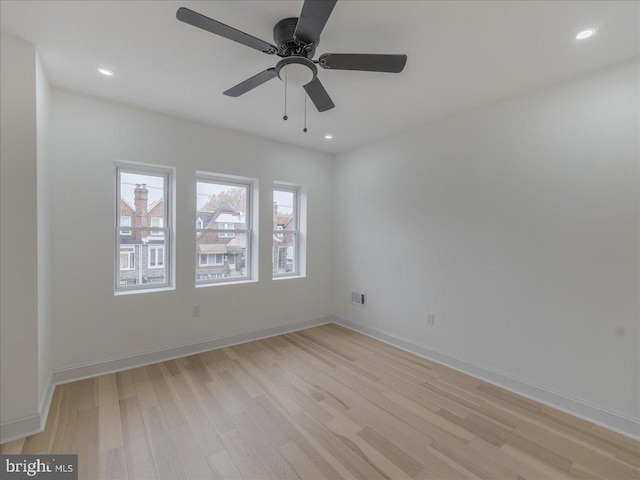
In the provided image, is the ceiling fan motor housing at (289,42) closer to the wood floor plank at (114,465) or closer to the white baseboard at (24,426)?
the wood floor plank at (114,465)

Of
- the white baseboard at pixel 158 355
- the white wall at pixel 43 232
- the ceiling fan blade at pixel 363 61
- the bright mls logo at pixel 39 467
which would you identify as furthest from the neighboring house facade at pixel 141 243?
the ceiling fan blade at pixel 363 61

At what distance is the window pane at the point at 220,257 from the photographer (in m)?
3.58

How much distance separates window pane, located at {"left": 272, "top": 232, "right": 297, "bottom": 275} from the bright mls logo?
8.96 feet

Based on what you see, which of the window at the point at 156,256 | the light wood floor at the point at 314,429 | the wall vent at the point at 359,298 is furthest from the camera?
the wall vent at the point at 359,298

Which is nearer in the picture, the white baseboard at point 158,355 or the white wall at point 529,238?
the white wall at point 529,238

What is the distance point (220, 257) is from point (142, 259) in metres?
0.88

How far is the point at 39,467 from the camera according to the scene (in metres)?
1.69

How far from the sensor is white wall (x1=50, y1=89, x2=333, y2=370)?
8.60 feet

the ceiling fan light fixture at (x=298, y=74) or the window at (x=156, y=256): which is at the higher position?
the ceiling fan light fixture at (x=298, y=74)

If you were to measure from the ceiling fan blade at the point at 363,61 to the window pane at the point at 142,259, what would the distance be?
8.64 ft

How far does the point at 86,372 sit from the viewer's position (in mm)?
Result: 2725

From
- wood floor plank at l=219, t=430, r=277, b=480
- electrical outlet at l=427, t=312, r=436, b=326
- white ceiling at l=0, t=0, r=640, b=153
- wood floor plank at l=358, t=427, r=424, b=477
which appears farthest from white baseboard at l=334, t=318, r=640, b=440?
white ceiling at l=0, t=0, r=640, b=153

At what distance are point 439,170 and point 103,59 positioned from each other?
323cm

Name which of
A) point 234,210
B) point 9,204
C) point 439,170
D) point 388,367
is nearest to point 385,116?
point 439,170
